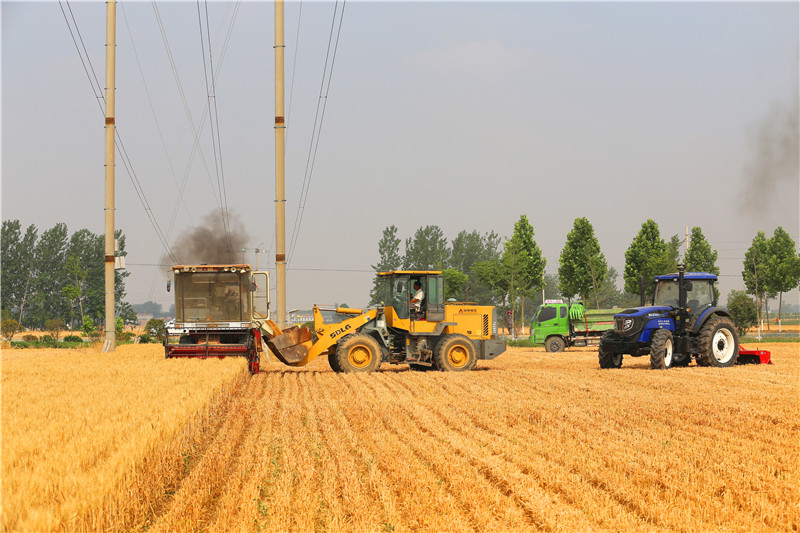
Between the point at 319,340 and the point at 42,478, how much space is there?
15.3 metres

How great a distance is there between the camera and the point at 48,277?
92.8 meters

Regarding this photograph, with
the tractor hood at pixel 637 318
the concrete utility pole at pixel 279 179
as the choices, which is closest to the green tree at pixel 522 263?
the concrete utility pole at pixel 279 179

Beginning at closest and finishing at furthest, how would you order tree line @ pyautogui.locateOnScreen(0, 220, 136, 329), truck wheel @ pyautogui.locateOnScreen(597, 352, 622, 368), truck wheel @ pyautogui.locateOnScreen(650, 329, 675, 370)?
truck wheel @ pyautogui.locateOnScreen(650, 329, 675, 370) → truck wheel @ pyautogui.locateOnScreen(597, 352, 622, 368) → tree line @ pyautogui.locateOnScreen(0, 220, 136, 329)

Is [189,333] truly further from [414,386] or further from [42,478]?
[42,478]

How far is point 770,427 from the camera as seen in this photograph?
1048 cm

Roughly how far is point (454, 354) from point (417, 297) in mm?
2009

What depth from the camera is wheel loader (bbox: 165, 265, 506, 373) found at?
20641mm

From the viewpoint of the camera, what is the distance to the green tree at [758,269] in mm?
59375

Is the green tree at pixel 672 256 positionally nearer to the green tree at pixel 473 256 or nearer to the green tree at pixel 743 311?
the green tree at pixel 743 311

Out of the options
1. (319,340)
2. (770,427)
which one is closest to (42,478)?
(770,427)

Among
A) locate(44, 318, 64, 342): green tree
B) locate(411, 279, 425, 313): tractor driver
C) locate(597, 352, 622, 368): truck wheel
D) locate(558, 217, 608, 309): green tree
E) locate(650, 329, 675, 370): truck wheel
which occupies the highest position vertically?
locate(558, 217, 608, 309): green tree

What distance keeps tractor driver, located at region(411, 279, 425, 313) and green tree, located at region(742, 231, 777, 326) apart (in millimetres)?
47124

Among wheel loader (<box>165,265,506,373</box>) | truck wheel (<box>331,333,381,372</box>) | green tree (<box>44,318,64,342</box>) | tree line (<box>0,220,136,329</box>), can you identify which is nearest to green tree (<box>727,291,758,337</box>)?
wheel loader (<box>165,265,506,373</box>)

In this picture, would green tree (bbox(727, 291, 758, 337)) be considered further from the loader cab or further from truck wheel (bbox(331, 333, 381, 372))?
truck wheel (bbox(331, 333, 381, 372))
